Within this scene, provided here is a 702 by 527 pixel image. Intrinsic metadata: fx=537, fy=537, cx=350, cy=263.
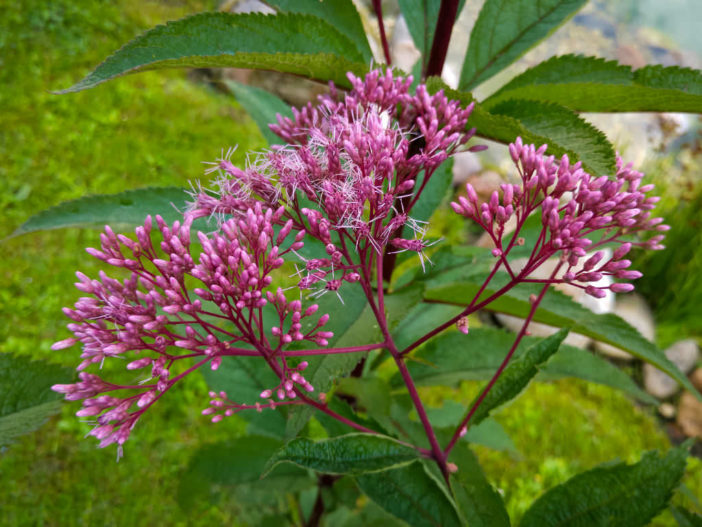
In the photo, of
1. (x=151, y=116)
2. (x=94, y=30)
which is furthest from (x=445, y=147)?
(x=94, y=30)

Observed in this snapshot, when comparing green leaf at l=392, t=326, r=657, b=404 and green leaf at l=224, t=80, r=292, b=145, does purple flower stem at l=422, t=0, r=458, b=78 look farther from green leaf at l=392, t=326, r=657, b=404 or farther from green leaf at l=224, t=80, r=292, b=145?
green leaf at l=392, t=326, r=657, b=404

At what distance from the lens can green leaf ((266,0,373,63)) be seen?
0.98m

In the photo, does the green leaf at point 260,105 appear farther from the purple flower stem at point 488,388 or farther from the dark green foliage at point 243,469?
the dark green foliage at point 243,469

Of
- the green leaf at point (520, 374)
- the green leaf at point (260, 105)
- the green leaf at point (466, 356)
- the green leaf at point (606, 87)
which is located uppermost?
the green leaf at point (260, 105)

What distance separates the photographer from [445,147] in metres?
0.85

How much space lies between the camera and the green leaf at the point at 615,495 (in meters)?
0.84

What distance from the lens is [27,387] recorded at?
85 centimetres

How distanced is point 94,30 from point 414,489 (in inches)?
179

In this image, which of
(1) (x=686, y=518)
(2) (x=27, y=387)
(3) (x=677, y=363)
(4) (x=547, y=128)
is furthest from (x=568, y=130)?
(3) (x=677, y=363)

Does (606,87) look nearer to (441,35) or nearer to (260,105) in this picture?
(441,35)

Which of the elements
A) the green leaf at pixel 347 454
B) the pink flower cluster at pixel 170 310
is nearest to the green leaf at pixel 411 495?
the green leaf at pixel 347 454

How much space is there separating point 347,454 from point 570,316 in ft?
1.59

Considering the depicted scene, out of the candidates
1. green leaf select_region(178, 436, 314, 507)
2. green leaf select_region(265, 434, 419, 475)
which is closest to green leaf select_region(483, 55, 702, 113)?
green leaf select_region(265, 434, 419, 475)

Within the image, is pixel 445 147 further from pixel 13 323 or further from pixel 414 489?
pixel 13 323
